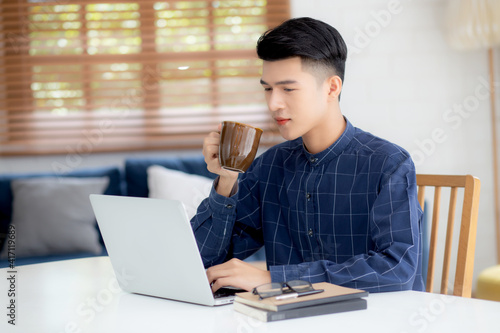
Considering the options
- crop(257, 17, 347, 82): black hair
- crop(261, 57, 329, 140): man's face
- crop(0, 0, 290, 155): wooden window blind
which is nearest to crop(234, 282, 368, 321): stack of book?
crop(261, 57, 329, 140): man's face

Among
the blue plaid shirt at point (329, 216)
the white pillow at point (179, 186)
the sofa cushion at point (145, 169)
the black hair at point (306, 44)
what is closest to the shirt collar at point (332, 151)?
the blue plaid shirt at point (329, 216)

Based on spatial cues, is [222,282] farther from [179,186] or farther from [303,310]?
[179,186]

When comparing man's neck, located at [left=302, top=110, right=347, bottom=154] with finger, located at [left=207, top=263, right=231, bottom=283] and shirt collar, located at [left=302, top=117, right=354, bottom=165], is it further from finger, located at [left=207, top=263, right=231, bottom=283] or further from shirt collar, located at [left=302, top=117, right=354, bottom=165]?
finger, located at [left=207, top=263, right=231, bottom=283]

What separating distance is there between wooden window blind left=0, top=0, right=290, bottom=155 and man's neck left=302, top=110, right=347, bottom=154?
201cm

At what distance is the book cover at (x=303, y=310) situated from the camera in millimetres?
846

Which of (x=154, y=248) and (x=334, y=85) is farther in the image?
(x=334, y=85)

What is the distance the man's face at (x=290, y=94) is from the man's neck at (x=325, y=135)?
65mm

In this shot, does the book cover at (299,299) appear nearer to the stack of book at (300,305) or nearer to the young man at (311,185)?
the stack of book at (300,305)

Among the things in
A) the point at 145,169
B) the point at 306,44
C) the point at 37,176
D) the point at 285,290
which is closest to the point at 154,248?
the point at 285,290

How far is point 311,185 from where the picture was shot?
52.0 inches

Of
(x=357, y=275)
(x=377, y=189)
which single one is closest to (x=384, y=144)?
(x=377, y=189)

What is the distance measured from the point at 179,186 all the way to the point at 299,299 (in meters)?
2.09

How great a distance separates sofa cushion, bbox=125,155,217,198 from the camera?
3078mm

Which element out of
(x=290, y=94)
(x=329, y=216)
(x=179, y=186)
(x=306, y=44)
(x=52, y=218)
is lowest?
(x=52, y=218)
